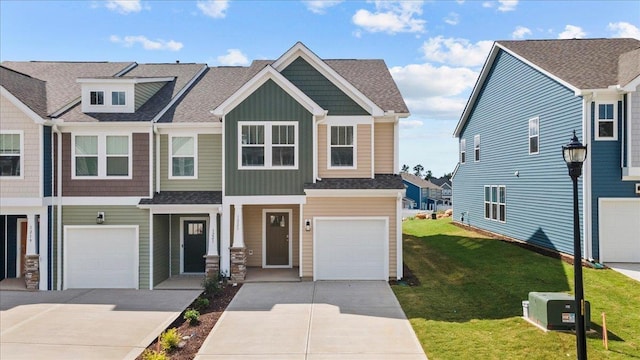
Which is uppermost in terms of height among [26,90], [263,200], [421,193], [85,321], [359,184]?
[26,90]

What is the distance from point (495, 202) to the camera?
2122 centimetres

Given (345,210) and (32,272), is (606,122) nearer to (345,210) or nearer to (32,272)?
(345,210)

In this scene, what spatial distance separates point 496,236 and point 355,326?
1312 centimetres

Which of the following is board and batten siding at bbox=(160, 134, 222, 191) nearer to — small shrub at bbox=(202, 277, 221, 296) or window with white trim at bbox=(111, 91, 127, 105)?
window with white trim at bbox=(111, 91, 127, 105)

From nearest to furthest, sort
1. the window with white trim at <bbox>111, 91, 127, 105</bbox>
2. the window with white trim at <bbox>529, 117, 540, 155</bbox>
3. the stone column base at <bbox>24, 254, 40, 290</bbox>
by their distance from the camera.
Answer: the stone column base at <bbox>24, 254, 40, 290</bbox>, the window with white trim at <bbox>111, 91, 127, 105</bbox>, the window with white trim at <bbox>529, 117, 540, 155</bbox>

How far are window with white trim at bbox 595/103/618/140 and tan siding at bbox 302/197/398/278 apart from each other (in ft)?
24.4

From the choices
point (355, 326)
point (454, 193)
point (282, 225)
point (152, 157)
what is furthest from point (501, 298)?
point (454, 193)

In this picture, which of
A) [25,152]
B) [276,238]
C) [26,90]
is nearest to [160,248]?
[276,238]

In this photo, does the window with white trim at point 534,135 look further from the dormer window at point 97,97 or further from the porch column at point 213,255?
the dormer window at point 97,97

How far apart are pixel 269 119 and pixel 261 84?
3.87ft

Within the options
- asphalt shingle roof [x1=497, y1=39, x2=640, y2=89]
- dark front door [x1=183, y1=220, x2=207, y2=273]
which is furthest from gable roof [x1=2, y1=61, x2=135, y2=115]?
asphalt shingle roof [x1=497, y1=39, x2=640, y2=89]

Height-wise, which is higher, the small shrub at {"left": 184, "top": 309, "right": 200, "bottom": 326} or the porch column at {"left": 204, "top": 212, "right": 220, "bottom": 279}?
the porch column at {"left": 204, "top": 212, "right": 220, "bottom": 279}

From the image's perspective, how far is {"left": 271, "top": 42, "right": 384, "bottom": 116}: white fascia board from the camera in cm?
1436

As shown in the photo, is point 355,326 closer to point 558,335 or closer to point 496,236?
point 558,335
